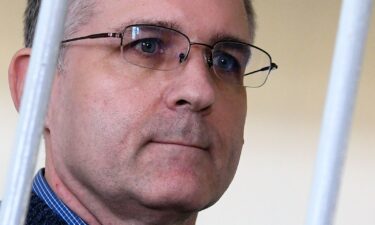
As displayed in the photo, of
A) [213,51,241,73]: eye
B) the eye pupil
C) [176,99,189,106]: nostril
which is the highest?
[213,51,241,73]: eye

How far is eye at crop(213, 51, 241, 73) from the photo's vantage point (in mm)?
774

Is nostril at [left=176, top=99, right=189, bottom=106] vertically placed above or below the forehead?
below

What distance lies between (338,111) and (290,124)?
1.47 meters

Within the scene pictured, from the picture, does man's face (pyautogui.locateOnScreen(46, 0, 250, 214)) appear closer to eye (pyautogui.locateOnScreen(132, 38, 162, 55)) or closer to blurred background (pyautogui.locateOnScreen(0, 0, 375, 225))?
eye (pyautogui.locateOnScreen(132, 38, 162, 55))

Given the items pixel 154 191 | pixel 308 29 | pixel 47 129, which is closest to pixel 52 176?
pixel 47 129

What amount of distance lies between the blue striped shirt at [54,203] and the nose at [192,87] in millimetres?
198

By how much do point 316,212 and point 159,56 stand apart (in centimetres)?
51

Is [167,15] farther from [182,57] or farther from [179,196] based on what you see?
[179,196]

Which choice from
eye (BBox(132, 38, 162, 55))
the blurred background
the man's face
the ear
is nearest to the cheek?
the man's face

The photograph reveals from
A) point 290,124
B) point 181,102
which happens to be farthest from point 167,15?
point 290,124

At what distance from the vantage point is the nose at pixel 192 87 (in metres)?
0.69

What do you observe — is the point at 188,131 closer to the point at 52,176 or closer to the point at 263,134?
the point at 52,176

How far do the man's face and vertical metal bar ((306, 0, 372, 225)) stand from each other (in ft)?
1.43

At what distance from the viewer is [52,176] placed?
803 mm
